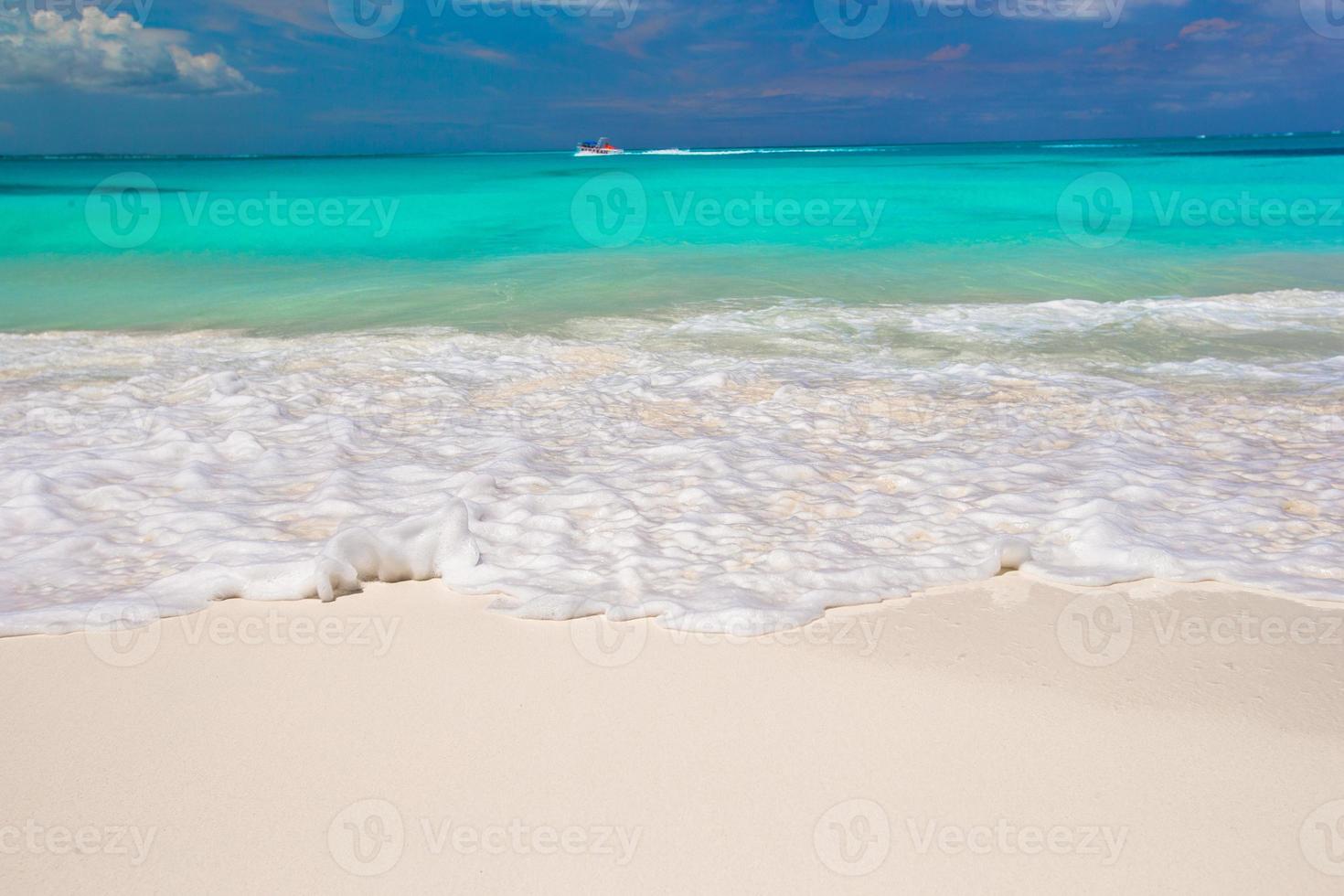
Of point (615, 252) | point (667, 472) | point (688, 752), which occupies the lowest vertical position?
point (688, 752)

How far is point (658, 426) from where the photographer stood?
6.49 m

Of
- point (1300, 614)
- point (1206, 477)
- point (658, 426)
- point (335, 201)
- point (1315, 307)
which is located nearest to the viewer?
point (1300, 614)

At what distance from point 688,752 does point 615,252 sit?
606 inches

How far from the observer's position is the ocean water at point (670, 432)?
4.32 meters

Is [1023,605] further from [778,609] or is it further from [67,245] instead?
[67,245]

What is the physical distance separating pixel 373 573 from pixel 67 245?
2122 centimetres

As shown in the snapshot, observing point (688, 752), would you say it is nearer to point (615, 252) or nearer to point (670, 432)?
point (670, 432)

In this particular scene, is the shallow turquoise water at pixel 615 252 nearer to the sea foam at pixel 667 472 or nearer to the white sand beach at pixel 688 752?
the sea foam at pixel 667 472

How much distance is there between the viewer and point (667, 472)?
5547 mm

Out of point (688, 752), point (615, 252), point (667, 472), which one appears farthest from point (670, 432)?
point (615, 252)

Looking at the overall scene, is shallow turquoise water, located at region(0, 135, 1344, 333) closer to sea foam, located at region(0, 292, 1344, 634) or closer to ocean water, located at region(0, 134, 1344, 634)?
ocean water, located at region(0, 134, 1344, 634)

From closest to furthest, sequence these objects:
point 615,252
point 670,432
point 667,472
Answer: point 667,472
point 670,432
point 615,252

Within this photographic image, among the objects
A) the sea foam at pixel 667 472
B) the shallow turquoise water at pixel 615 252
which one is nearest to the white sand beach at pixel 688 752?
the sea foam at pixel 667 472

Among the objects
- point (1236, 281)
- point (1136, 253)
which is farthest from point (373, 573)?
point (1136, 253)
